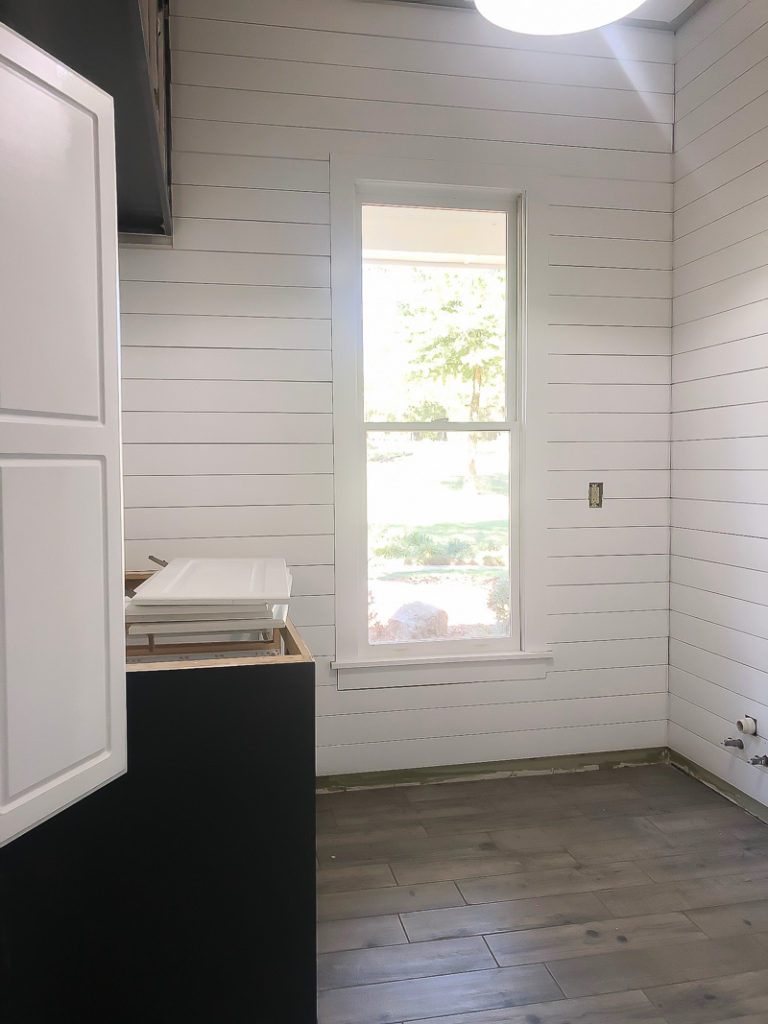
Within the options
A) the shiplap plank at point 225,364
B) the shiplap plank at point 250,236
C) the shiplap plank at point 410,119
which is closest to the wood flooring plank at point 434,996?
the shiplap plank at point 225,364

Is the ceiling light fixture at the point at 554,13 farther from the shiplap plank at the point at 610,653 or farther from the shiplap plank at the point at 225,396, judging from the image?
the shiplap plank at the point at 610,653

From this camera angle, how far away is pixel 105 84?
173 centimetres

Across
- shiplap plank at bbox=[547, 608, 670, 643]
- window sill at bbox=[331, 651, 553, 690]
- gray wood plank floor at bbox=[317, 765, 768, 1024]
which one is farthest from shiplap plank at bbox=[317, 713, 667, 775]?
shiplap plank at bbox=[547, 608, 670, 643]

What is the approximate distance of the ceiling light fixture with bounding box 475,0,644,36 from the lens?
2148 mm

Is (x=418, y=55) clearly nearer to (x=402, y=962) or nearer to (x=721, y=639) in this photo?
(x=721, y=639)

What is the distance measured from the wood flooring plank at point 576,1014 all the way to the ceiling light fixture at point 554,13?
2538mm

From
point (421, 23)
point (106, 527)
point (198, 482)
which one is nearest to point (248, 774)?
point (106, 527)

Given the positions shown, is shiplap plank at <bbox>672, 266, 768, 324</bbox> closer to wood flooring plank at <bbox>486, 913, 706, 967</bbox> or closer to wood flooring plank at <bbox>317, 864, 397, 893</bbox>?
wood flooring plank at <bbox>486, 913, 706, 967</bbox>

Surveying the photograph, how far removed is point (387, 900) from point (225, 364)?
1.93m

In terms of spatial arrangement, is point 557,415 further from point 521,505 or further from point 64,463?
point 64,463

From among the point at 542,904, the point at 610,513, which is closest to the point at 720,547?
the point at 610,513

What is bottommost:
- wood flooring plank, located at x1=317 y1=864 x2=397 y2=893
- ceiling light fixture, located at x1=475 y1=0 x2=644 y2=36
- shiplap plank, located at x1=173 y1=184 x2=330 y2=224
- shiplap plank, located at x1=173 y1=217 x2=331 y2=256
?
wood flooring plank, located at x1=317 y1=864 x2=397 y2=893

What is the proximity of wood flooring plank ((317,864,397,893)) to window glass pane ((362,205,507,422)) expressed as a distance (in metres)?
1.65

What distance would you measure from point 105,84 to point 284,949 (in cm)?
193
